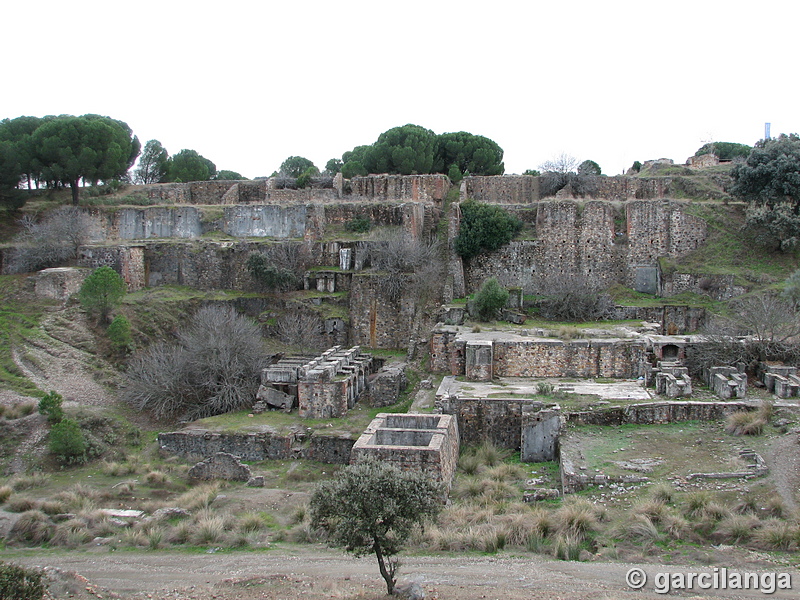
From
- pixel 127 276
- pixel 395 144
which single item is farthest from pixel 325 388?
pixel 395 144

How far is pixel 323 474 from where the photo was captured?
50.8ft

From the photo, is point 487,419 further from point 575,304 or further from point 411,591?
A: point 575,304

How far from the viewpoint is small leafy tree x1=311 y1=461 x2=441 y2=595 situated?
8.67 meters

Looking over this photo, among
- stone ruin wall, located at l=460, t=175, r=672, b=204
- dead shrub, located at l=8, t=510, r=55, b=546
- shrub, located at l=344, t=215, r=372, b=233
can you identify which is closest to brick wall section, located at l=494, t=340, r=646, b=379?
shrub, located at l=344, t=215, r=372, b=233

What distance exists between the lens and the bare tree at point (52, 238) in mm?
25453

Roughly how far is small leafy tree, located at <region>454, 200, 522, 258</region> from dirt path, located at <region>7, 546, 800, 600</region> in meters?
16.2

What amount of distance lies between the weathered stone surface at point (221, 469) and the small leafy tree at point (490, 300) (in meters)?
9.25

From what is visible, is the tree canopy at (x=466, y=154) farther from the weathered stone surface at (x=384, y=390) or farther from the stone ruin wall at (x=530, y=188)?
the weathered stone surface at (x=384, y=390)

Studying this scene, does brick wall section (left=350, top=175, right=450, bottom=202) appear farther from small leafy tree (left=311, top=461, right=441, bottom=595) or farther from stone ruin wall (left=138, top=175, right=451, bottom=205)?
small leafy tree (left=311, top=461, right=441, bottom=595)

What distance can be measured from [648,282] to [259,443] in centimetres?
1549

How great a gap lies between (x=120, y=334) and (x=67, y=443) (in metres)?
5.40

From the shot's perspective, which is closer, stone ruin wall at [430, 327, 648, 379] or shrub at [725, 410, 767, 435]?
shrub at [725, 410, 767, 435]

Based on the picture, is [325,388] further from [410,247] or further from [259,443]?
[410,247]

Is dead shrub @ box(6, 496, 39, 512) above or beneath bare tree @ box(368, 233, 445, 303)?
beneath
